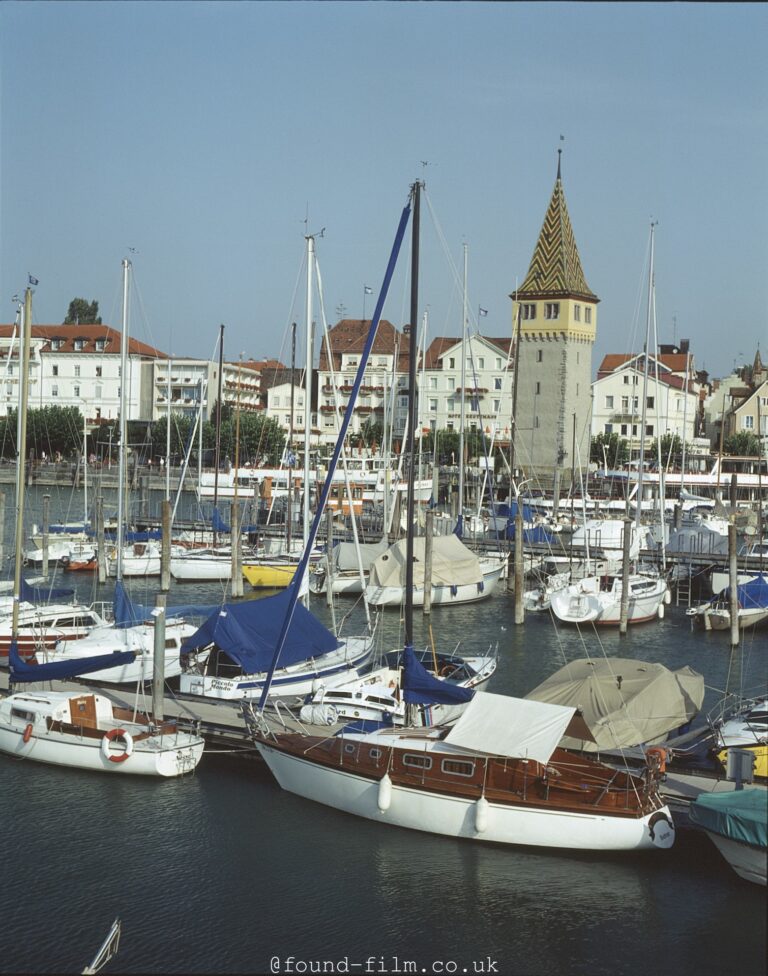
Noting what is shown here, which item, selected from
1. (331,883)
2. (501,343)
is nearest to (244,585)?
(331,883)

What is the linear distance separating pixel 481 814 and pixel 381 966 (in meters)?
4.16

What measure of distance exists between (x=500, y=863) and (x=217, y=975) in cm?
585

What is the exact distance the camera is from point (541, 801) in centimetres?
2234

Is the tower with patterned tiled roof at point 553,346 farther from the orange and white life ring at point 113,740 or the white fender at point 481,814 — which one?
the white fender at point 481,814

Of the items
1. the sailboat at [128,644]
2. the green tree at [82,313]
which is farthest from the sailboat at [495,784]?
the green tree at [82,313]

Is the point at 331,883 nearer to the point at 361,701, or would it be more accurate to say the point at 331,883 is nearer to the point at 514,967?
the point at 514,967

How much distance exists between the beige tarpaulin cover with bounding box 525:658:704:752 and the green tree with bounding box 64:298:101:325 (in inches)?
4895

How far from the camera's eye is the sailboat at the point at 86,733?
86.6ft

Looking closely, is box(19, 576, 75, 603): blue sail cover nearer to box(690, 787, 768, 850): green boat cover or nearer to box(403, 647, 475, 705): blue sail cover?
box(403, 647, 475, 705): blue sail cover

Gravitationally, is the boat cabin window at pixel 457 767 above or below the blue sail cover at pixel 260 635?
below

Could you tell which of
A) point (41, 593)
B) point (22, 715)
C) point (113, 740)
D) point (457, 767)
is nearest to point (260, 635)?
point (113, 740)

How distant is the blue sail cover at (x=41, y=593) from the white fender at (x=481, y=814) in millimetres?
22896

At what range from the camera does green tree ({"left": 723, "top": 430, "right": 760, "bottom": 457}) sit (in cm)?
10356

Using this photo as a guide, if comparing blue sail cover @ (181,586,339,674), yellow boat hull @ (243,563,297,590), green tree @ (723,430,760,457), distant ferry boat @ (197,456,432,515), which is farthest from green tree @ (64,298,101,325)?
blue sail cover @ (181,586,339,674)
